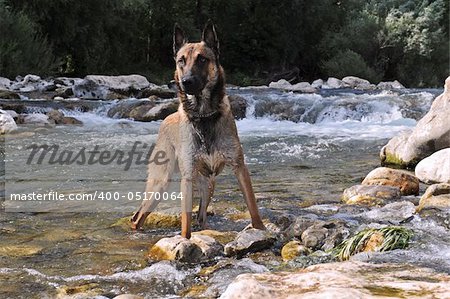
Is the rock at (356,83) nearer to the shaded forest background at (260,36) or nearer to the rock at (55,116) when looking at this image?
the shaded forest background at (260,36)

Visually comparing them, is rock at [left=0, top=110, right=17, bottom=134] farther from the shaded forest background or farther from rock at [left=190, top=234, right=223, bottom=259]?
the shaded forest background

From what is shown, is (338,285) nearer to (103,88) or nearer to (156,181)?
(156,181)

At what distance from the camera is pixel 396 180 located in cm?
732

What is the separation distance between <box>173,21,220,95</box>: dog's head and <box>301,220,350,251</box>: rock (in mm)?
1494

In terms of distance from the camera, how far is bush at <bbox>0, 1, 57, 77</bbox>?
25.7 metres

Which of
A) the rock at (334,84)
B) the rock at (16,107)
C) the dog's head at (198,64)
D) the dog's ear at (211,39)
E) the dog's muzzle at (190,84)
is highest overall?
the dog's ear at (211,39)

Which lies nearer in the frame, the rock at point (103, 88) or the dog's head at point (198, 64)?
the dog's head at point (198, 64)

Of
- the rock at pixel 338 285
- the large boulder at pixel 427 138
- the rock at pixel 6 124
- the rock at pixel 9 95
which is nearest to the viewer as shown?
the rock at pixel 338 285

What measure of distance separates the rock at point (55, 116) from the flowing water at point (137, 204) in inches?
31.3

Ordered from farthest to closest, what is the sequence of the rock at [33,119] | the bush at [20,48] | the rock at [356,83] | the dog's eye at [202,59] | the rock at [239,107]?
the rock at [356,83] → the bush at [20,48] → the rock at [239,107] → the rock at [33,119] → the dog's eye at [202,59]

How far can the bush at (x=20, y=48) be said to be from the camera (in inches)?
1013

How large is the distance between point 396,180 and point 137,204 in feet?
10.6

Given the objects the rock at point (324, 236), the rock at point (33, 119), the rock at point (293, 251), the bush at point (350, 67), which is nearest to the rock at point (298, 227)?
the rock at point (324, 236)

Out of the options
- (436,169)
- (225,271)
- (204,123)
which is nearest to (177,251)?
(225,271)
